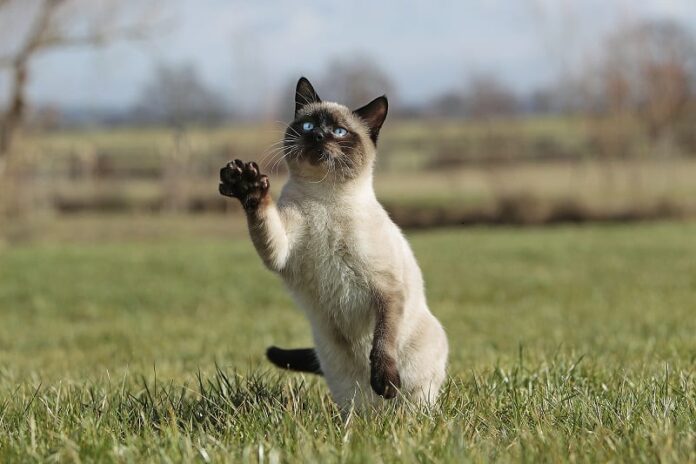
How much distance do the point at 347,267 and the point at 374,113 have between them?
81 cm

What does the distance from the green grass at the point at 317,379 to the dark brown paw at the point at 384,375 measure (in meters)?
0.09

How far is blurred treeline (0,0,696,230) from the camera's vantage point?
28.3 meters

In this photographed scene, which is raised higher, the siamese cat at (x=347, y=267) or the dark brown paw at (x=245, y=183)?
the dark brown paw at (x=245, y=183)

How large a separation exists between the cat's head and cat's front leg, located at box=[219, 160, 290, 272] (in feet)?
1.15

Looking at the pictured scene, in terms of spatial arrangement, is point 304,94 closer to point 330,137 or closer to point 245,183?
point 330,137

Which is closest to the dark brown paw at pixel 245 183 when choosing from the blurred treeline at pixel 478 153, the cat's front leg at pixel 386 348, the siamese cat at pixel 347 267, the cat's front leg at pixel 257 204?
the cat's front leg at pixel 257 204

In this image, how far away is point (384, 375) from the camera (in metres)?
3.29

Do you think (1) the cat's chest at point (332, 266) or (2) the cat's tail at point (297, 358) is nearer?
(1) the cat's chest at point (332, 266)

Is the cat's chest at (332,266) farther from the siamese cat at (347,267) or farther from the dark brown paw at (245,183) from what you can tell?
the dark brown paw at (245,183)

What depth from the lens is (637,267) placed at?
16.0 metres

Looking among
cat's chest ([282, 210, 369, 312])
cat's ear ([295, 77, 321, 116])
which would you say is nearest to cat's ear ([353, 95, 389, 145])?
cat's ear ([295, 77, 321, 116])

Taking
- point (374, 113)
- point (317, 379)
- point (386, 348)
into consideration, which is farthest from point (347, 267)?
point (317, 379)

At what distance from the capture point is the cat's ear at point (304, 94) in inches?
152

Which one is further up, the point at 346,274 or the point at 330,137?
the point at 330,137
